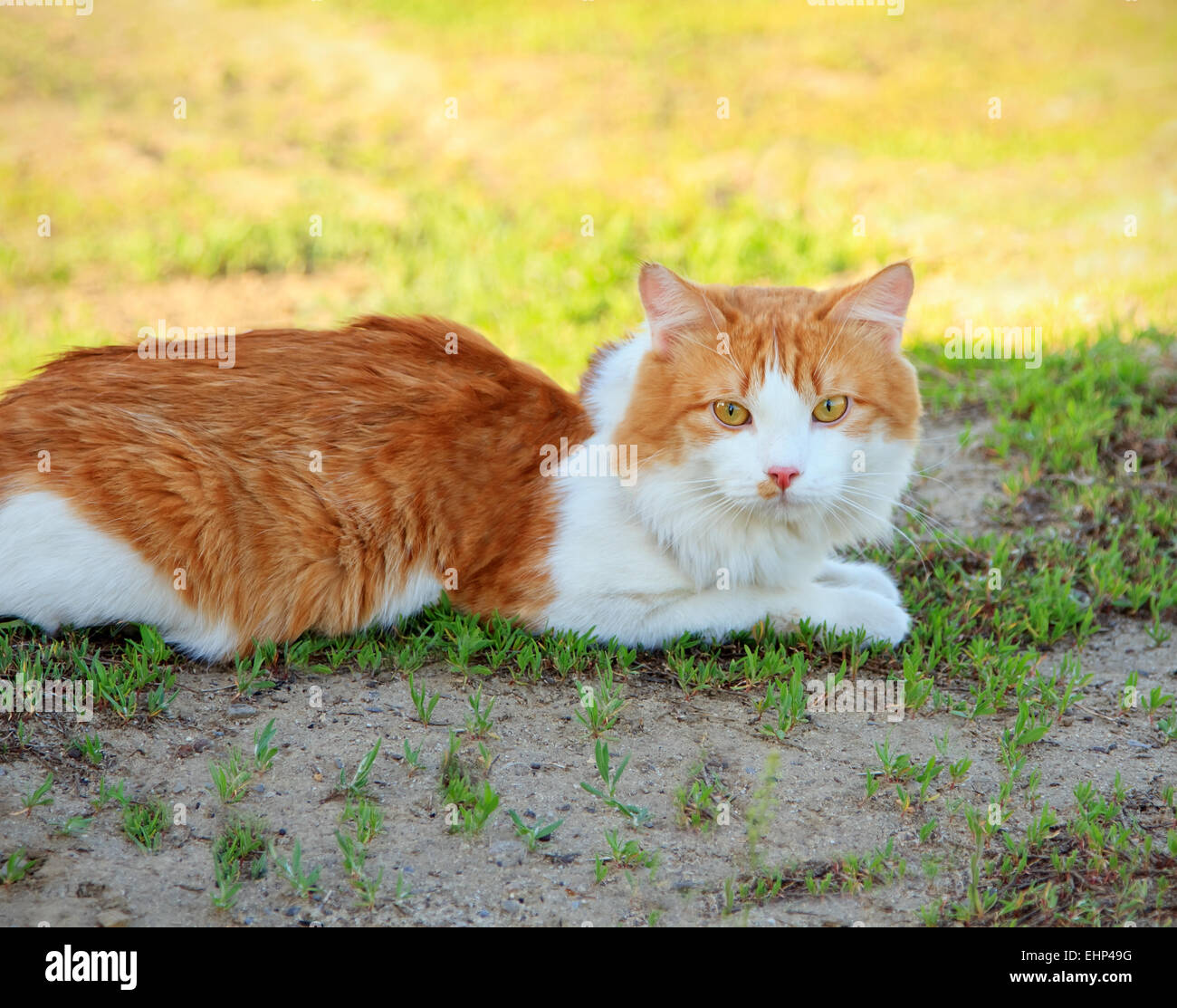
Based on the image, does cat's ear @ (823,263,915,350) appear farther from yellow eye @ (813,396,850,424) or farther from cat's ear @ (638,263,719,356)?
cat's ear @ (638,263,719,356)

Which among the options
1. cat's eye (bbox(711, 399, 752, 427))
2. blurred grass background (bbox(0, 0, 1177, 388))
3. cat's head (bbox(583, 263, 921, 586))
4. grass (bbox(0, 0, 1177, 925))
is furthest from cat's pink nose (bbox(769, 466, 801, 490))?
blurred grass background (bbox(0, 0, 1177, 388))

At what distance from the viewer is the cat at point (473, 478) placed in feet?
10.5

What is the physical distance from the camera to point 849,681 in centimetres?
342

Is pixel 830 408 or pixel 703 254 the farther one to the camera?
pixel 703 254

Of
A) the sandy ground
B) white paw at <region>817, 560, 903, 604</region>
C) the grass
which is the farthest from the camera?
white paw at <region>817, 560, 903, 604</region>

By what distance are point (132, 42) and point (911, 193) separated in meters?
6.94

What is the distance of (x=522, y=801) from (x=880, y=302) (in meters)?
1.73

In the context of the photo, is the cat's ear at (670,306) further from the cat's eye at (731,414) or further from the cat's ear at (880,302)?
the cat's ear at (880,302)

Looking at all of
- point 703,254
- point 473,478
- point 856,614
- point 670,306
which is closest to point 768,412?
point 670,306

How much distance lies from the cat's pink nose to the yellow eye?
236 mm

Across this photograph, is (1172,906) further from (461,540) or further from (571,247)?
(571,247)

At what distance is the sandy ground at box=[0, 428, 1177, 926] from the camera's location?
2488 mm

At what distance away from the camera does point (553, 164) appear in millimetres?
8531

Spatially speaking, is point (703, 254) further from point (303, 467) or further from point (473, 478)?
point (303, 467)
